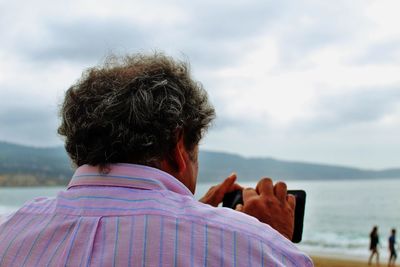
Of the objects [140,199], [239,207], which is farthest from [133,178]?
[239,207]

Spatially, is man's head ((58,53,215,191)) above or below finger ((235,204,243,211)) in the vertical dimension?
above

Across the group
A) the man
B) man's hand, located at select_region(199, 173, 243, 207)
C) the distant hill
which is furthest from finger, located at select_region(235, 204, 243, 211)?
the distant hill

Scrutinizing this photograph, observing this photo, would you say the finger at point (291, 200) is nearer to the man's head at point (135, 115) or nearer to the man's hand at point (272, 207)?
the man's hand at point (272, 207)

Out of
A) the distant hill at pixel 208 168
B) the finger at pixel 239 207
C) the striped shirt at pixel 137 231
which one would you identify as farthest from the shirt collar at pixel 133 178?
the distant hill at pixel 208 168

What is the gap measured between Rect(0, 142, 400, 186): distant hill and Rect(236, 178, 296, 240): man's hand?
2121 inches

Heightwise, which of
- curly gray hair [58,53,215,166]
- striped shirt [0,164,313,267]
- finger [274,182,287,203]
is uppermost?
curly gray hair [58,53,215,166]

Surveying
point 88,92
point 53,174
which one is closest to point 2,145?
point 53,174

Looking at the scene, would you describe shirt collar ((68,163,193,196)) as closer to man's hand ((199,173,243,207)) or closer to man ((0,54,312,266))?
man ((0,54,312,266))

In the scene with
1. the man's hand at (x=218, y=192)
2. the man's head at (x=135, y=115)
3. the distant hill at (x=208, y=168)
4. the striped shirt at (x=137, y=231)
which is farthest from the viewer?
the distant hill at (x=208, y=168)

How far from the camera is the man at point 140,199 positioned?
1026 millimetres

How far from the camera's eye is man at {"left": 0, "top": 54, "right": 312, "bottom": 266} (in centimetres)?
103

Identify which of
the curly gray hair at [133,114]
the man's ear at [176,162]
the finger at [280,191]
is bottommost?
the finger at [280,191]

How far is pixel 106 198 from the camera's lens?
1099 mm

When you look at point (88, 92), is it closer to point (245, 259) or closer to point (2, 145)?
point (245, 259)
